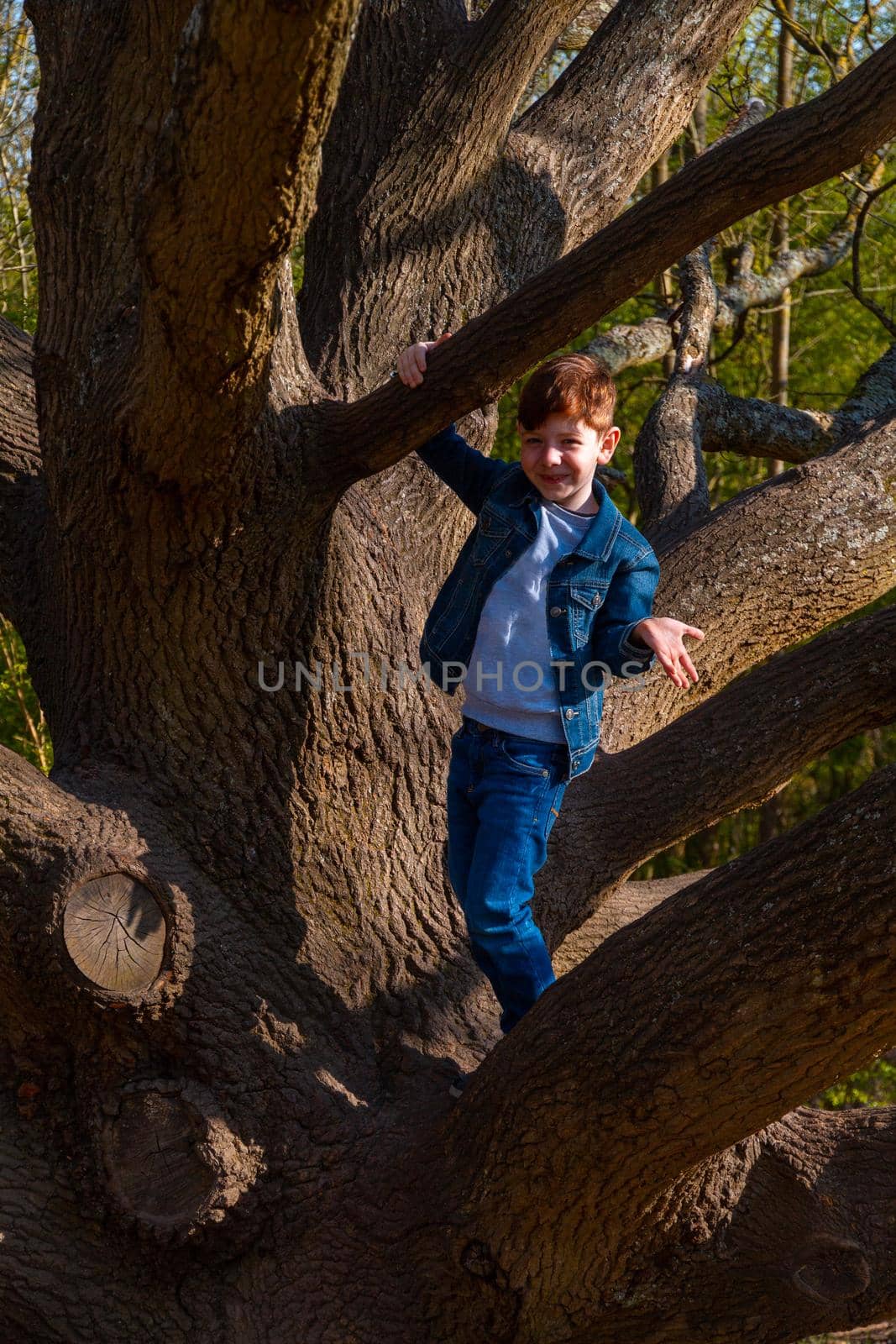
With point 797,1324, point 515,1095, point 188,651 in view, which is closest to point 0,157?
point 188,651

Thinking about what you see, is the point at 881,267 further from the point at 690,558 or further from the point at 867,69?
the point at 867,69

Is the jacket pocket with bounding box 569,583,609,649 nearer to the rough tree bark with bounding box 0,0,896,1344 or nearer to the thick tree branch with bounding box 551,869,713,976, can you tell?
the rough tree bark with bounding box 0,0,896,1344

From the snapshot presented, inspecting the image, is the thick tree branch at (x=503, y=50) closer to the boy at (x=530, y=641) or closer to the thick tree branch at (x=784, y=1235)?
the boy at (x=530, y=641)

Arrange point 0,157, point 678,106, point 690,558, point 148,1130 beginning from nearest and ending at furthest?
1. point 148,1130
2. point 690,558
3. point 678,106
4. point 0,157

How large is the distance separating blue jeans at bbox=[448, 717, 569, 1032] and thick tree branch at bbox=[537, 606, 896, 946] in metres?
0.36

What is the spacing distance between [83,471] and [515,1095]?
1577 millimetres

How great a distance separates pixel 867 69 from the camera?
2227 millimetres

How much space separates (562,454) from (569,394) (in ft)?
0.47

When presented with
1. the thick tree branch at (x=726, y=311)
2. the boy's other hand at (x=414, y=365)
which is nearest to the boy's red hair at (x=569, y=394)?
the boy's other hand at (x=414, y=365)

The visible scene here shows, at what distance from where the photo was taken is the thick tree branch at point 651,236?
2.23m

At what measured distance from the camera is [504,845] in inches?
108

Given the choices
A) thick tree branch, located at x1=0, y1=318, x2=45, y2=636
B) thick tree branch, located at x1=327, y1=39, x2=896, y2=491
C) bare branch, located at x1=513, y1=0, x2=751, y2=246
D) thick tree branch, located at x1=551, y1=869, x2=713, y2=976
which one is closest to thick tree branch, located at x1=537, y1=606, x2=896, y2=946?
thick tree branch, located at x1=551, y1=869, x2=713, y2=976

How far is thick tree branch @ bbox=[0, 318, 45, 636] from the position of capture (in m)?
3.21

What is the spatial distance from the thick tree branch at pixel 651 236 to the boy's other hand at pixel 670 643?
1.84 ft
